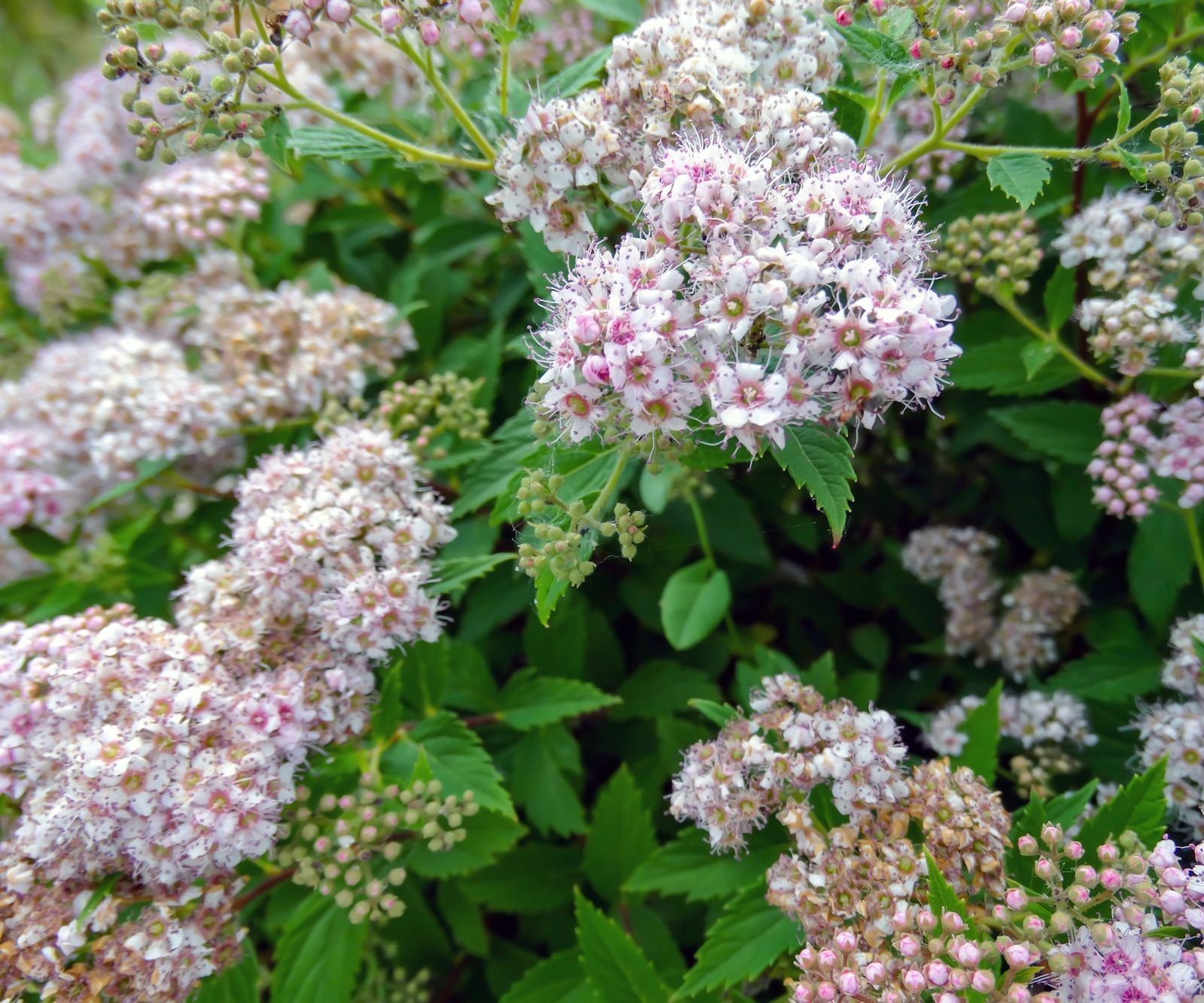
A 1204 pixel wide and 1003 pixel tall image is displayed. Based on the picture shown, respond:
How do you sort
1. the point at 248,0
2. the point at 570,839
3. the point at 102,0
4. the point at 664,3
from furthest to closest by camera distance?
1. the point at 570,839
2. the point at 664,3
3. the point at 102,0
4. the point at 248,0

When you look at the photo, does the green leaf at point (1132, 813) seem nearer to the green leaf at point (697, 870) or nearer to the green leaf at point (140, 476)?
the green leaf at point (697, 870)

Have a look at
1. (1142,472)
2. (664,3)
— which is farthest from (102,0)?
(1142,472)

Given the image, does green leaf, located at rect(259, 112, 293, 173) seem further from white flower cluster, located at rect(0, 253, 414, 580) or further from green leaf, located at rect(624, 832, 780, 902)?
green leaf, located at rect(624, 832, 780, 902)

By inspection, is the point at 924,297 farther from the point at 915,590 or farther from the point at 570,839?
the point at 570,839

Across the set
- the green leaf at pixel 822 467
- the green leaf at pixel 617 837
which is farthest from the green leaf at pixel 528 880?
the green leaf at pixel 822 467

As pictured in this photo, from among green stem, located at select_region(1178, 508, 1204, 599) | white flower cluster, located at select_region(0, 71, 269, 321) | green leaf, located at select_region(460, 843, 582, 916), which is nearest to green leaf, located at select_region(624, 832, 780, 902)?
green leaf, located at select_region(460, 843, 582, 916)

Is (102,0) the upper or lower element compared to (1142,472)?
upper
